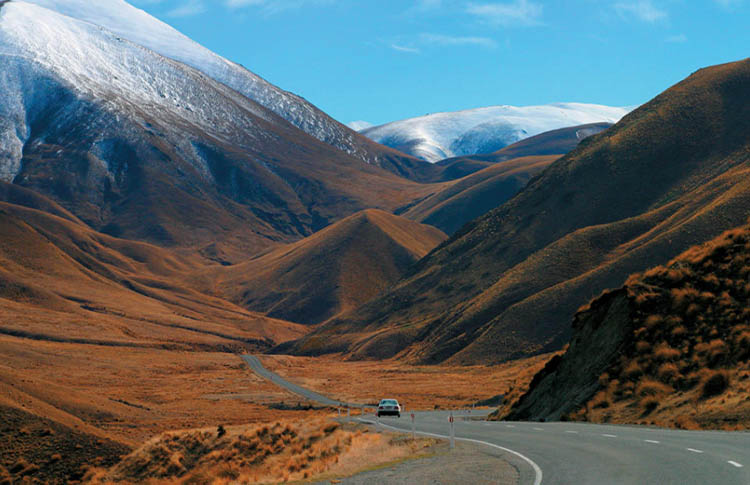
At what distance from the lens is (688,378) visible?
85.1ft

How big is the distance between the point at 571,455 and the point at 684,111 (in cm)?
10773

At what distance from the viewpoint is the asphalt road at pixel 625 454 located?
43.5 ft

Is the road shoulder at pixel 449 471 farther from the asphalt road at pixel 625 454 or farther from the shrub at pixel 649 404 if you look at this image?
the shrub at pixel 649 404

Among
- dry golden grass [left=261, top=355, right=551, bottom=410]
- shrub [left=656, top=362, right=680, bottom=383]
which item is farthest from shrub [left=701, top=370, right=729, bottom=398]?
dry golden grass [left=261, top=355, right=551, bottom=410]

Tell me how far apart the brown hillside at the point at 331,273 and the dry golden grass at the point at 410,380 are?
188 feet

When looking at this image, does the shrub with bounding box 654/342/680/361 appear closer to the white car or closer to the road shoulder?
the road shoulder

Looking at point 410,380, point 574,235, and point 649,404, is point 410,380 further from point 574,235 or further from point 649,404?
point 649,404

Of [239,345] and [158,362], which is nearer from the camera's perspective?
[158,362]

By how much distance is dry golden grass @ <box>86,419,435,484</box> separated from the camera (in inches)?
900

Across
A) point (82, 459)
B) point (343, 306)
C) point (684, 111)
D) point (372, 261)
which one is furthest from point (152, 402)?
point (372, 261)

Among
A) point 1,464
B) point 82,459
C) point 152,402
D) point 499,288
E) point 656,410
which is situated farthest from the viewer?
point 499,288

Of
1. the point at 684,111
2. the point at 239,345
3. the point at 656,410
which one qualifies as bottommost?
the point at 239,345

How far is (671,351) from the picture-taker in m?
27.6

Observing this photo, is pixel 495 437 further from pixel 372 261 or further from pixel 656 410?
pixel 372 261
